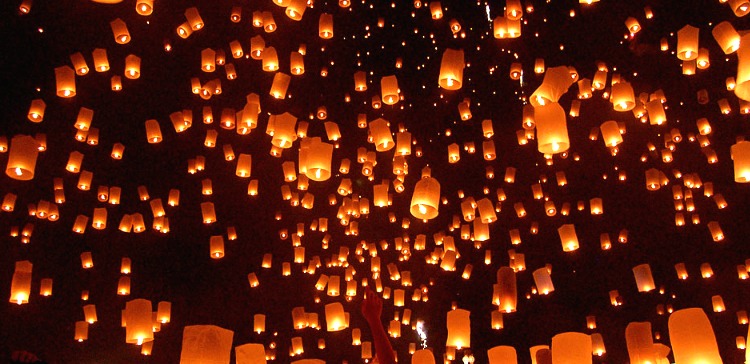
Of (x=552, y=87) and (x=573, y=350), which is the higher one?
(x=552, y=87)

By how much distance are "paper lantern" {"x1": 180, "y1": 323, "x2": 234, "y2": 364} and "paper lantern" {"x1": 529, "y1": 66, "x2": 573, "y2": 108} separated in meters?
2.23

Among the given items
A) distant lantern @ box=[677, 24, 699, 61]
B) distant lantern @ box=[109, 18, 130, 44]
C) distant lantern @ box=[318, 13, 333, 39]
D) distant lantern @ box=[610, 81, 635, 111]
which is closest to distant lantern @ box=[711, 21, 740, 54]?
distant lantern @ box=[677, 24, 699, 61]

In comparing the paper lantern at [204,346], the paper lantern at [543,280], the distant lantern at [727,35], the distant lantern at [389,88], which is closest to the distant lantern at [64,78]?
the distant lantern at [389,88]

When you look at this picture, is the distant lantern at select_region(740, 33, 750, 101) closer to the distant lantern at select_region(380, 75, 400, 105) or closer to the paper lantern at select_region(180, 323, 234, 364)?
the paper lantern at select_region(180, 323, 234, 364)

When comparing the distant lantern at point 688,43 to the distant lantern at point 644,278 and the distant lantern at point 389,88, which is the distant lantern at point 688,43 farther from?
the distant lantern at point 644,278

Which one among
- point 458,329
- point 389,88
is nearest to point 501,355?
point 458,329

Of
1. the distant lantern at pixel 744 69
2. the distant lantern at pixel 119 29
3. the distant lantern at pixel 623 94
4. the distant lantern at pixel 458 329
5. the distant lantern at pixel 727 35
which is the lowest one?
the distant lantern at pixel 458 329

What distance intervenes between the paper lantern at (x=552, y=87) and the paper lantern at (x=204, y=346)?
2229 millimetres

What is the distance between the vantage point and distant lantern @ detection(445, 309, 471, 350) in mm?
4441

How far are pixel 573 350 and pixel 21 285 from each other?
5.27 m

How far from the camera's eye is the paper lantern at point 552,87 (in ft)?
12.3

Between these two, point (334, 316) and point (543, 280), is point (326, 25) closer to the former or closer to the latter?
point (334, 316)

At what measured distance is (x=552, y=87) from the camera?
3.75 metres

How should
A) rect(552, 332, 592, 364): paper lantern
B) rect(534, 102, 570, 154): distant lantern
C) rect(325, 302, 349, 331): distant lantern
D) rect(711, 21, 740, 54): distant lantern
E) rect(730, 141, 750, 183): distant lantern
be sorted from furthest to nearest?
rect(325, 302, 349, 331): distant lantern
rect(711, 21, 740, 54): distant lantern
rect(730, 141, 750, 183): distant lantern
rect(534, 102, 570, 154): distant lantern
rect(552, 332, 592, 364): paper lantern
